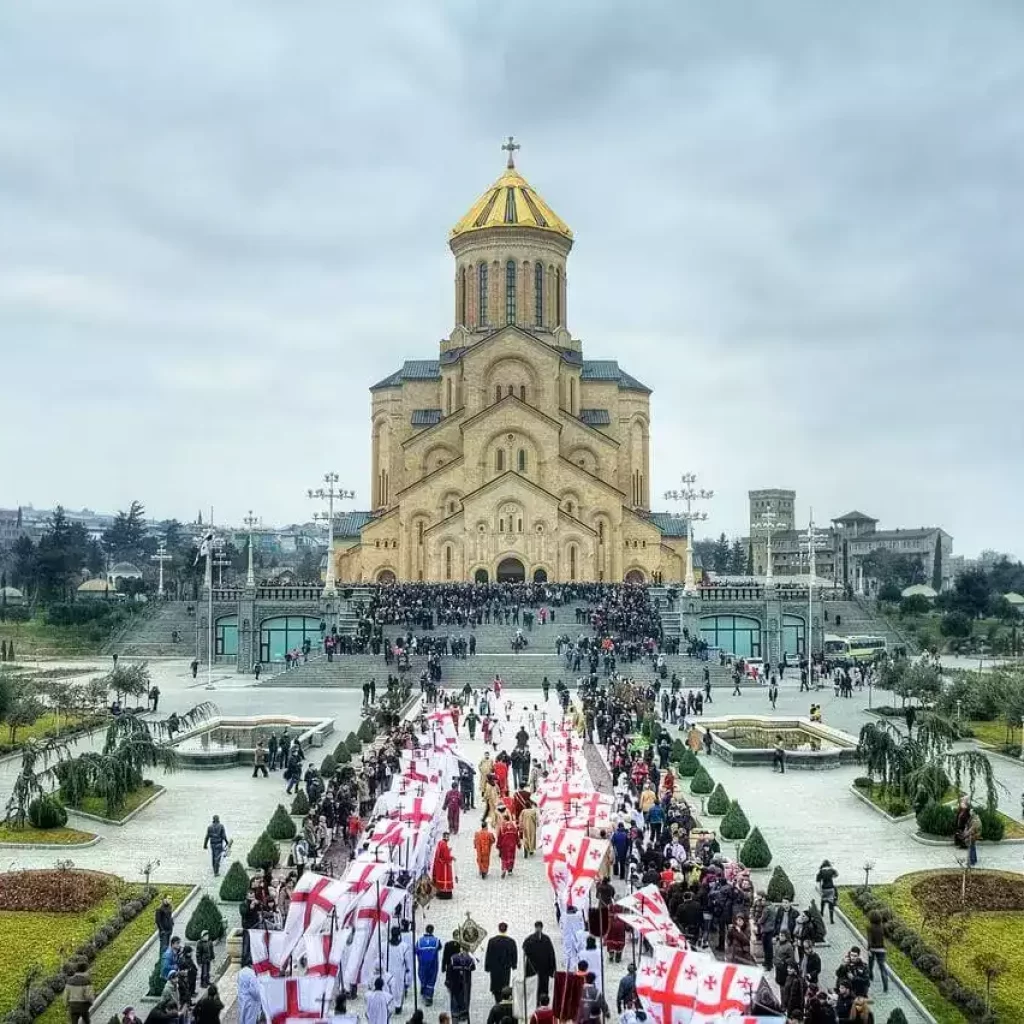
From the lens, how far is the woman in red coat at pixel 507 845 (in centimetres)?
1769

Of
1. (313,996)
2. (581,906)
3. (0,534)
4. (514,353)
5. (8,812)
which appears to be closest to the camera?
(313,996)

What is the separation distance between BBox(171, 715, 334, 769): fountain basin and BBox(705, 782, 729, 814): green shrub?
10.9m

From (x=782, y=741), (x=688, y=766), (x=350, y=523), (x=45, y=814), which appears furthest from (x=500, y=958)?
(x=350, y=523)

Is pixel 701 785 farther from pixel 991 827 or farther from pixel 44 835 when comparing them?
pixel 44 835

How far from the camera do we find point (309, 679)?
4216cm

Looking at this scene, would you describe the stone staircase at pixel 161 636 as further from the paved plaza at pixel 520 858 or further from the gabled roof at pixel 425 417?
the paved plaza at pixel 520 858

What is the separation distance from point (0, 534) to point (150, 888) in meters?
167

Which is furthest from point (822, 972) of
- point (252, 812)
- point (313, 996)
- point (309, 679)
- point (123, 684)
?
point (309, 679)

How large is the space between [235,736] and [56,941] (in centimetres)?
1574

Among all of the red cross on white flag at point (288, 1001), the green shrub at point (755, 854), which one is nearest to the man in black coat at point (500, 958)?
the red cross on white flag at point (288, 1001)

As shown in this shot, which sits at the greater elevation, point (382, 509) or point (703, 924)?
point (382, 509)

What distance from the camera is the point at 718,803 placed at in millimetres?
21469

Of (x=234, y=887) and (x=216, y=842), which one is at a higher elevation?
(x=216, y=842)

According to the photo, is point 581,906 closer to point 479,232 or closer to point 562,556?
point 562,556
